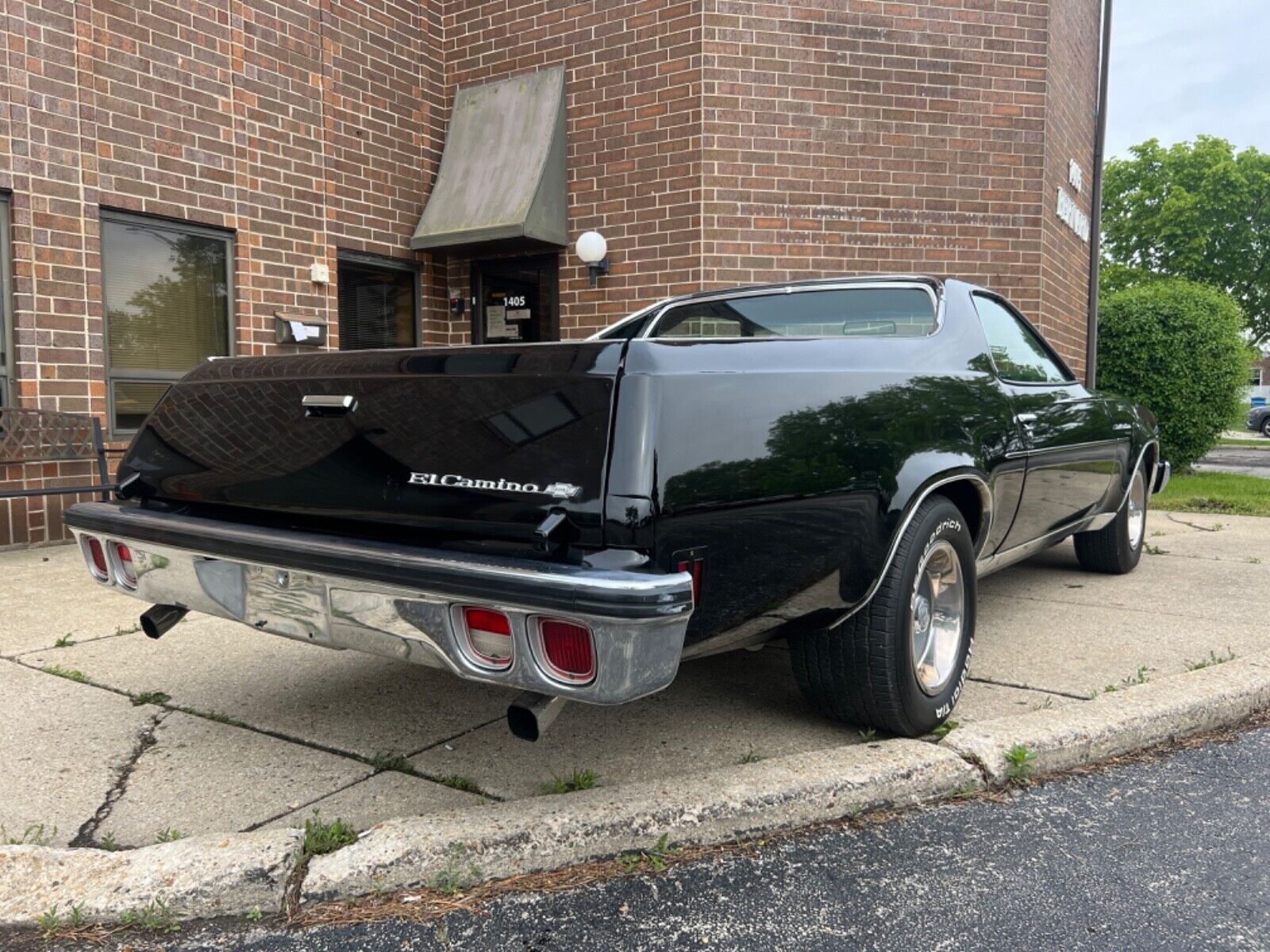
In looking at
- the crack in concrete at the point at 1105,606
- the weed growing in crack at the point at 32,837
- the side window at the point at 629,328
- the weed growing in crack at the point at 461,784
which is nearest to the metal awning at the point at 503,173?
the side window at the point at 629,328

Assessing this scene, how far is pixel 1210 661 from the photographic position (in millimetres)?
3873

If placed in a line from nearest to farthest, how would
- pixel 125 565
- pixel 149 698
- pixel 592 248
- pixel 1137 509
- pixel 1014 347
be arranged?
pixel 125 565 < pixel 149 698 < pixel 1014 347 < pixel 1137 509 < pixel 592 248

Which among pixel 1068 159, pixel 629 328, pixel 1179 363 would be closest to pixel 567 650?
pixel 629 328

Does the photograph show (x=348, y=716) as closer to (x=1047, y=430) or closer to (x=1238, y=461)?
(x=1047, y=430)

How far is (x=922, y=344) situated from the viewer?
320 cm

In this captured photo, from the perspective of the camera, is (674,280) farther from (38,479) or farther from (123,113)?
(38,479)

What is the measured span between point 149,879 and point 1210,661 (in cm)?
374

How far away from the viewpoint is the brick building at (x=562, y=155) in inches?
295

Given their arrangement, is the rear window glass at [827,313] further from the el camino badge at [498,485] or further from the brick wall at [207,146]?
the brick wall at [207,146]

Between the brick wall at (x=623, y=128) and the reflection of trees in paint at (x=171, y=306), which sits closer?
the reflection of trees in paint at (x=171, y=306)

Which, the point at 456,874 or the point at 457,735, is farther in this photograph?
the point at 457,735

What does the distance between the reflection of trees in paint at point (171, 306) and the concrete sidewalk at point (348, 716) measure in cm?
Result: 297

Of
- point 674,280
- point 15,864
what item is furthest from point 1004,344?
point 674,280

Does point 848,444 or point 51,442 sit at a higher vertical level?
point 848,444
